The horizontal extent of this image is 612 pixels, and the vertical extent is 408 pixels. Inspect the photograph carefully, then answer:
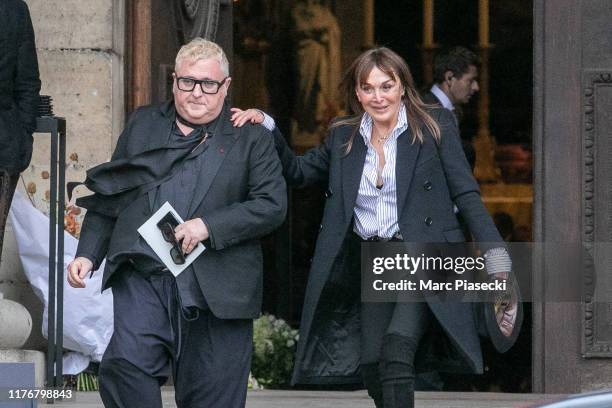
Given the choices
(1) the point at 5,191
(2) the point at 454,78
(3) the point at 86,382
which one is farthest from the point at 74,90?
(2) the point at 454,78

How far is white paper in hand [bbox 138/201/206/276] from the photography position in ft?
20.7

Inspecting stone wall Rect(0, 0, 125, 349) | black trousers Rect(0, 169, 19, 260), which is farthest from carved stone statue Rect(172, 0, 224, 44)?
black trousers Rect(0, 169, 19, 260)

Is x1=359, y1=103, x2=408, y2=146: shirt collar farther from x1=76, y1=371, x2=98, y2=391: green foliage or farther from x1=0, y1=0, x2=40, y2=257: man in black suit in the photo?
x1=76, y1=371, x2=98, y2=391: green foliage

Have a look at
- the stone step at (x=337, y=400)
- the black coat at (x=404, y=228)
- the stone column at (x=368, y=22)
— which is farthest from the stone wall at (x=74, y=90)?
the stone column at (x=368, y=22)

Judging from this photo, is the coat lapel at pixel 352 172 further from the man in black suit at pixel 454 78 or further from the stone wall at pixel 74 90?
the man in black suit at pixel 454 78

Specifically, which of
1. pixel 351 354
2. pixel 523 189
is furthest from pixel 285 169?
pixel 523 189

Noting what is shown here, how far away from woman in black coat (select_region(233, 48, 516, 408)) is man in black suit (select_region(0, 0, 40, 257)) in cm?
186

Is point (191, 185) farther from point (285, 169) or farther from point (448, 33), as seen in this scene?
point (448, 33)

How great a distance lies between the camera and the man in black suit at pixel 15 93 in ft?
26.8

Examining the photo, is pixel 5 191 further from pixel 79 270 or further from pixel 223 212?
pixel 223 212

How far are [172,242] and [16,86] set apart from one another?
235cm

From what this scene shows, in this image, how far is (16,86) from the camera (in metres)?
8.32

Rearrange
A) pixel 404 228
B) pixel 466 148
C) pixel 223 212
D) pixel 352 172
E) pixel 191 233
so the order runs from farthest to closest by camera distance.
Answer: pixel 466 148
pixel 352 172
pixel 404 228
pixel 223 212
pixel 191 233

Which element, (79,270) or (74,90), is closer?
(79,270)
